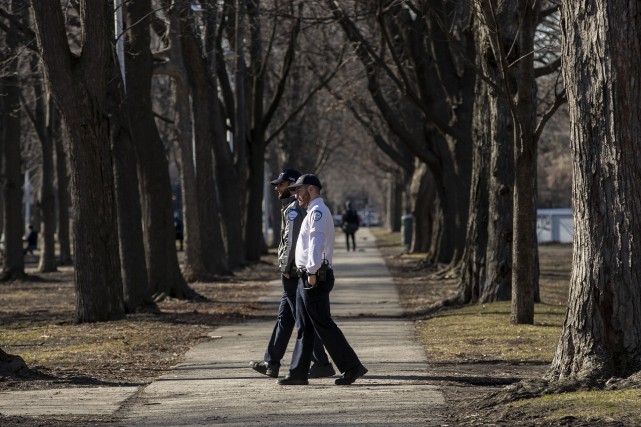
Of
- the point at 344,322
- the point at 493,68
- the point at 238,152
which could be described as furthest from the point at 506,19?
the point at 238,152

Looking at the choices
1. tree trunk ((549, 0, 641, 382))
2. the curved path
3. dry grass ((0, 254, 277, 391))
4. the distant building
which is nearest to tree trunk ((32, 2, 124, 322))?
A: dry grass ((0, 254, 277, 391))

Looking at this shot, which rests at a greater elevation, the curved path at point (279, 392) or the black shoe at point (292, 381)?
the black shoe at point (292, 381)

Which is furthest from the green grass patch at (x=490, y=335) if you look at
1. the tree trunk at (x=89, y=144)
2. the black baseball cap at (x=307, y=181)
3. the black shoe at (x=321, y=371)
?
the tree trunk at (x=89, y=144)

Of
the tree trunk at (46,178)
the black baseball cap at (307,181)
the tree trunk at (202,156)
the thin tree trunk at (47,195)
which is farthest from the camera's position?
the thin tree trunk at (47,195)

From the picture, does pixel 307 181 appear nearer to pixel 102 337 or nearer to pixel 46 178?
pixel 102 337

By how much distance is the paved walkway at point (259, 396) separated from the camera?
908cm

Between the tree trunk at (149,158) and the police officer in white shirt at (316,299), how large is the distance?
1001 cm

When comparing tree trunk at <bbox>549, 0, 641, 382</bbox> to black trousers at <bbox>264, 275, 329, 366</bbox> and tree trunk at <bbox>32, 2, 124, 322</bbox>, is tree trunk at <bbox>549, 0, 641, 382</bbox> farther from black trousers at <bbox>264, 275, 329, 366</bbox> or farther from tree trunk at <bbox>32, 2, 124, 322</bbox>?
tree trunk at <bbox>32, 2, 124, 322</bbox>

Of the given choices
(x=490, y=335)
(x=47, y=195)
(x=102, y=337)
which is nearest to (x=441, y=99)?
(x=47, y=195)

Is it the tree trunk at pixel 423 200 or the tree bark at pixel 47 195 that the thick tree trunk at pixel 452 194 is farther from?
the tree bark at pixel 47 195

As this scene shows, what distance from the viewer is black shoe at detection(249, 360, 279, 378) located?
11639 millimetres

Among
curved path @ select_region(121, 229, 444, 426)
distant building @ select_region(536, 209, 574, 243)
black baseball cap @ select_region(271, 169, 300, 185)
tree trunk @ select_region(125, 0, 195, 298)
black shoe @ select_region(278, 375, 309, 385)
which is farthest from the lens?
distant building @ select_region(536, 209, 574, 243)

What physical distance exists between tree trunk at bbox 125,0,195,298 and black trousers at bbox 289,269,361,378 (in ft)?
33.1

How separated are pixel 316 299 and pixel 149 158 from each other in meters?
10.9
